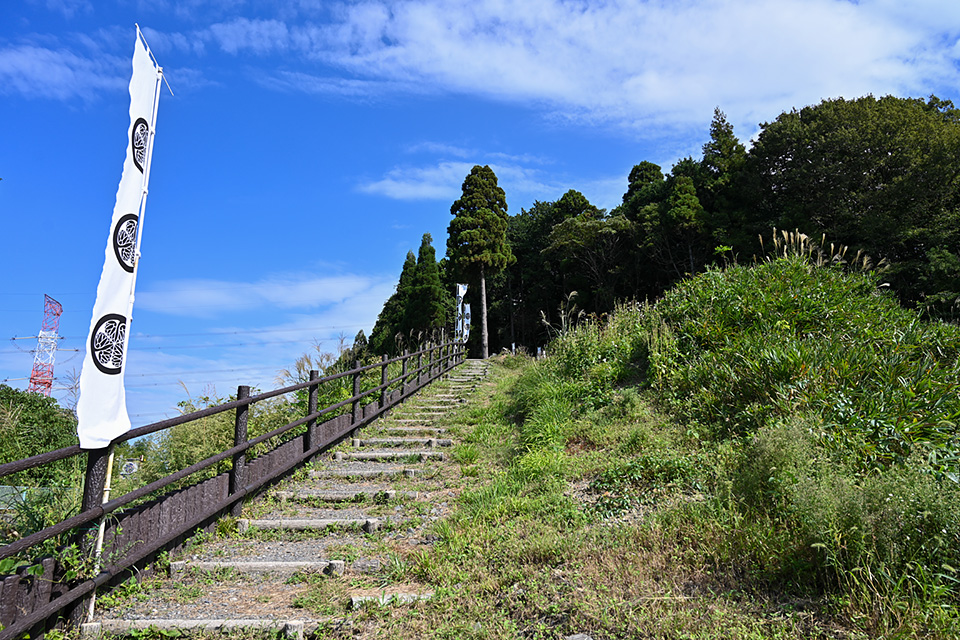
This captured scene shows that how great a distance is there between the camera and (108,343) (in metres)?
3.47

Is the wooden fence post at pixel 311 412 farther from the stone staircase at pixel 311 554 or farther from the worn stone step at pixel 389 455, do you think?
the worn stone step at pixel 389 455

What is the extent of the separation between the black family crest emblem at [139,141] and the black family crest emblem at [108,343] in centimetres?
114

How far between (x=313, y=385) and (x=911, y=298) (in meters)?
20.8

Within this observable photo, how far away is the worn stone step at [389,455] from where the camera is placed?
23.2ft

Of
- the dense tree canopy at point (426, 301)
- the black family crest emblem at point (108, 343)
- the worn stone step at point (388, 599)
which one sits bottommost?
the worn stone step at point (388, 599)

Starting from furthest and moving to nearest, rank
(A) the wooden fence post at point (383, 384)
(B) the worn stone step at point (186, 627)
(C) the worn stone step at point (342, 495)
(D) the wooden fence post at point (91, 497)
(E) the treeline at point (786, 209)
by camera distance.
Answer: (E) the treeline at point (786, 209), (A) the wooden fence post at point (383, 384), (C) the worn stone step at point (342, 495), (D) the wooden fence post at point (91, 497), (B) the worn stone step at point (186, 627)

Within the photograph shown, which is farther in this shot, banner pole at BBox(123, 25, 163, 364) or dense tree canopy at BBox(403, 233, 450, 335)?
dense tree canopy at BBox(403, 233, 450, 335)

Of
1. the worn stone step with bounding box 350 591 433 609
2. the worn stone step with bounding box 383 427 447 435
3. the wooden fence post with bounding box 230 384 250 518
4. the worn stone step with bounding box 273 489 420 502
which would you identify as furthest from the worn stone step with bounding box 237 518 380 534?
the worn stone step with bounding box 383 427 447 435

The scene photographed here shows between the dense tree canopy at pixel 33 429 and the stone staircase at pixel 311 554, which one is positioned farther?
the dense tree canopy at pixel 33 429

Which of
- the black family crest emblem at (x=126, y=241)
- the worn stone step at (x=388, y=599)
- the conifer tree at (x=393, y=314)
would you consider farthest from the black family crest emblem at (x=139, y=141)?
the conifer tree at (x=393, y=314)

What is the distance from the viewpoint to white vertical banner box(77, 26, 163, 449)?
10.7ft

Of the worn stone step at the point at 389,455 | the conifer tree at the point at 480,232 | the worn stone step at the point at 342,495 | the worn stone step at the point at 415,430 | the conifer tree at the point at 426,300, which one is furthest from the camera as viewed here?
the conifer tree at the point at 426,300

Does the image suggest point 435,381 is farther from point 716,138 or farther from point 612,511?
point 716,138

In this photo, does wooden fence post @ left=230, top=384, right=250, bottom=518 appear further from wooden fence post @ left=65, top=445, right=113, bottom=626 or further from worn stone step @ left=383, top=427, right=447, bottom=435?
worn stone step @ left=383, top=427, right=447, bottom=435
